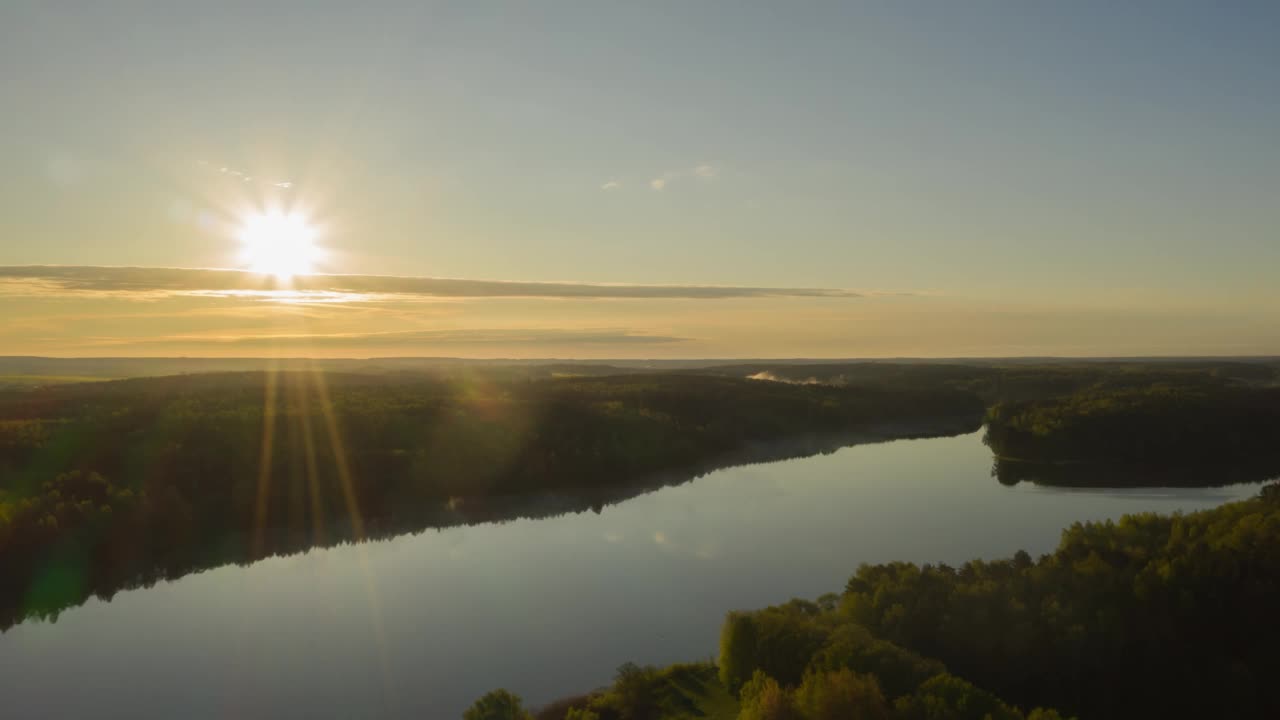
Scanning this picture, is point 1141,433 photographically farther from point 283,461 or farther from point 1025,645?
point 283,461

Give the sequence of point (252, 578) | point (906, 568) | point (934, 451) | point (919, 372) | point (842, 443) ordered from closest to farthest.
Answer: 1. point (906, 568)
2. point (252, 578)
3. point (934, 451)
4. point (842, 443)
5. point (919, 372)

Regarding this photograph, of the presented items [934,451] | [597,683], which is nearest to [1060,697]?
[597,683]

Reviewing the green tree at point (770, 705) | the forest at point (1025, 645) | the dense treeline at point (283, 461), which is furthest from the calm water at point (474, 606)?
the green tree at point (770, 705)

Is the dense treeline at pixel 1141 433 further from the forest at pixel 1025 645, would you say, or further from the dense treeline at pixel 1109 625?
the forest at pixel 1025 645

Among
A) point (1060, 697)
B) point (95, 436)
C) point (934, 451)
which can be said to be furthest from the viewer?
point (934, 451)

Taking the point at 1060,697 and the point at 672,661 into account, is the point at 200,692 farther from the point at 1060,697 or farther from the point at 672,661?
the point at 1060,697

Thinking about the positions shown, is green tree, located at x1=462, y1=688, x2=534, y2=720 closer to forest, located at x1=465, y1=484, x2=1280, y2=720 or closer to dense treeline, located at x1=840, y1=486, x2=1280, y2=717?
forest, located at x1=465, y1=484, x2=1280, y2=720

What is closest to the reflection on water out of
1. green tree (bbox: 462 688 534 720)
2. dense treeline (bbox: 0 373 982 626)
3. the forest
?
dense treeline (bbox: 0 373 982 626)
